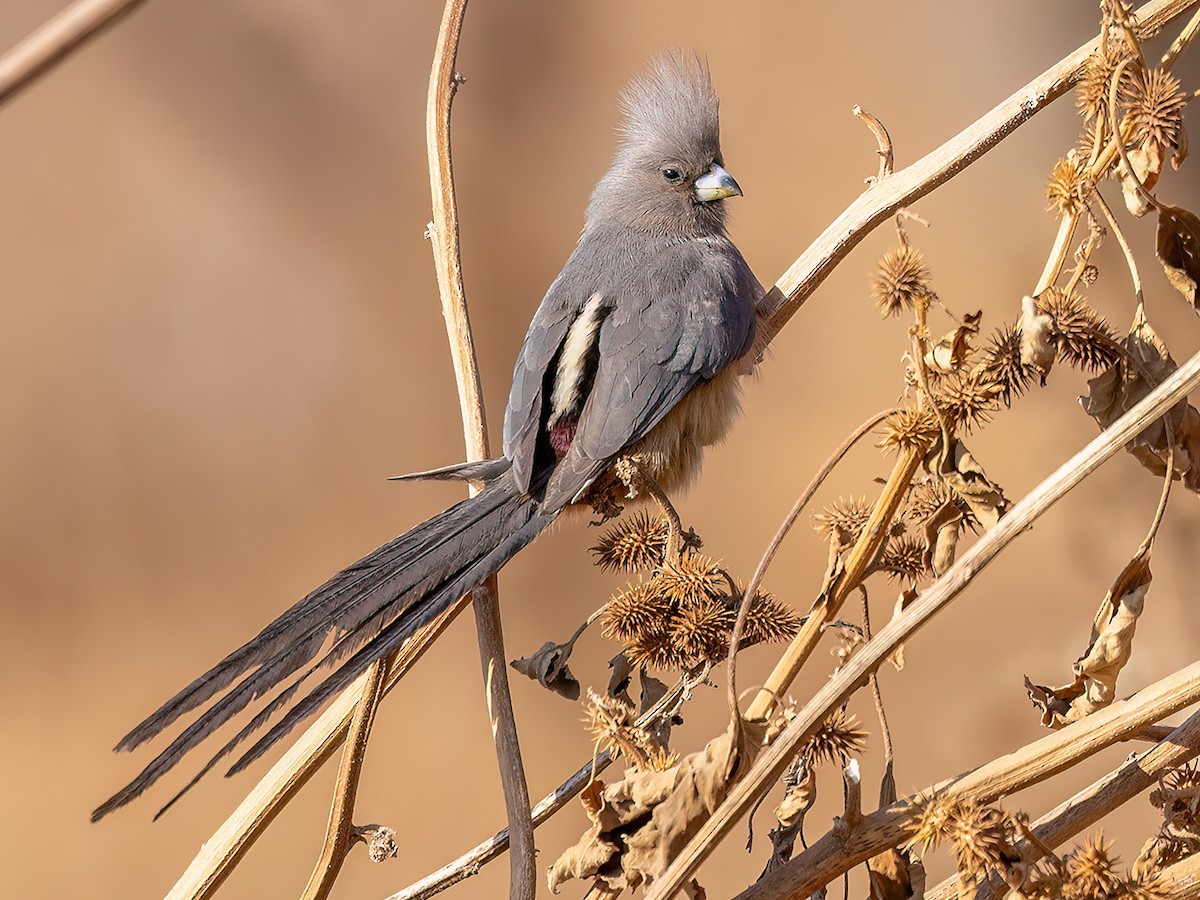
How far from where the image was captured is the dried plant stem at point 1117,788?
1.06 meters

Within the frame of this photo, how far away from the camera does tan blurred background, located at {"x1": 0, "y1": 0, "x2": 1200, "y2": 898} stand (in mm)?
3451

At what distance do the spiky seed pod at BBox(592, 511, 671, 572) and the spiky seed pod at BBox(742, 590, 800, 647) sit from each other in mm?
295

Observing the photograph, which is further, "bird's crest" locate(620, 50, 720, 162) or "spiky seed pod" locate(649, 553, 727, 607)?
"bird's crest" locate(620, 50, 720, 162)

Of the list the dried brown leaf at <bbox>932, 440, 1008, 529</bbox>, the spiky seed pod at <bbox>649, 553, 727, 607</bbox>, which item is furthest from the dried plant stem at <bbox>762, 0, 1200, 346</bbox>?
the spiky seed pod at <bbox>649, 553, 727, 607</bbox>

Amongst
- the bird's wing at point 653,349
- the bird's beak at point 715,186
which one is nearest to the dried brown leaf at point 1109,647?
the bird's wing at point 653,349

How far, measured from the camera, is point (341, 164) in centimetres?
380

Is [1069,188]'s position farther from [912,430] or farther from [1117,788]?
[1117,788]

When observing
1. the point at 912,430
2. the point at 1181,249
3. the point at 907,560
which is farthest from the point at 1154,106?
the point at 907,560

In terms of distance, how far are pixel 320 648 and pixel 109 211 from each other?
8.71 feet

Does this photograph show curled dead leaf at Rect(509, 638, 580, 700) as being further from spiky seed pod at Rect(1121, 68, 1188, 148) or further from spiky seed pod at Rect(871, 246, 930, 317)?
spiky seed pod at Rect(1121, 68, 1188, 148)

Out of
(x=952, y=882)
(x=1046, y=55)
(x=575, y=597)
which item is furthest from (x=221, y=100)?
(x=952, y=882)

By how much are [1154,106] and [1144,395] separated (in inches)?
11.5

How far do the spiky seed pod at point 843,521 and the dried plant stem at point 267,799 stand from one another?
1.94ft

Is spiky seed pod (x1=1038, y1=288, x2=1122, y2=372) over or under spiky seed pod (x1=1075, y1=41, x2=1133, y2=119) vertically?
under
